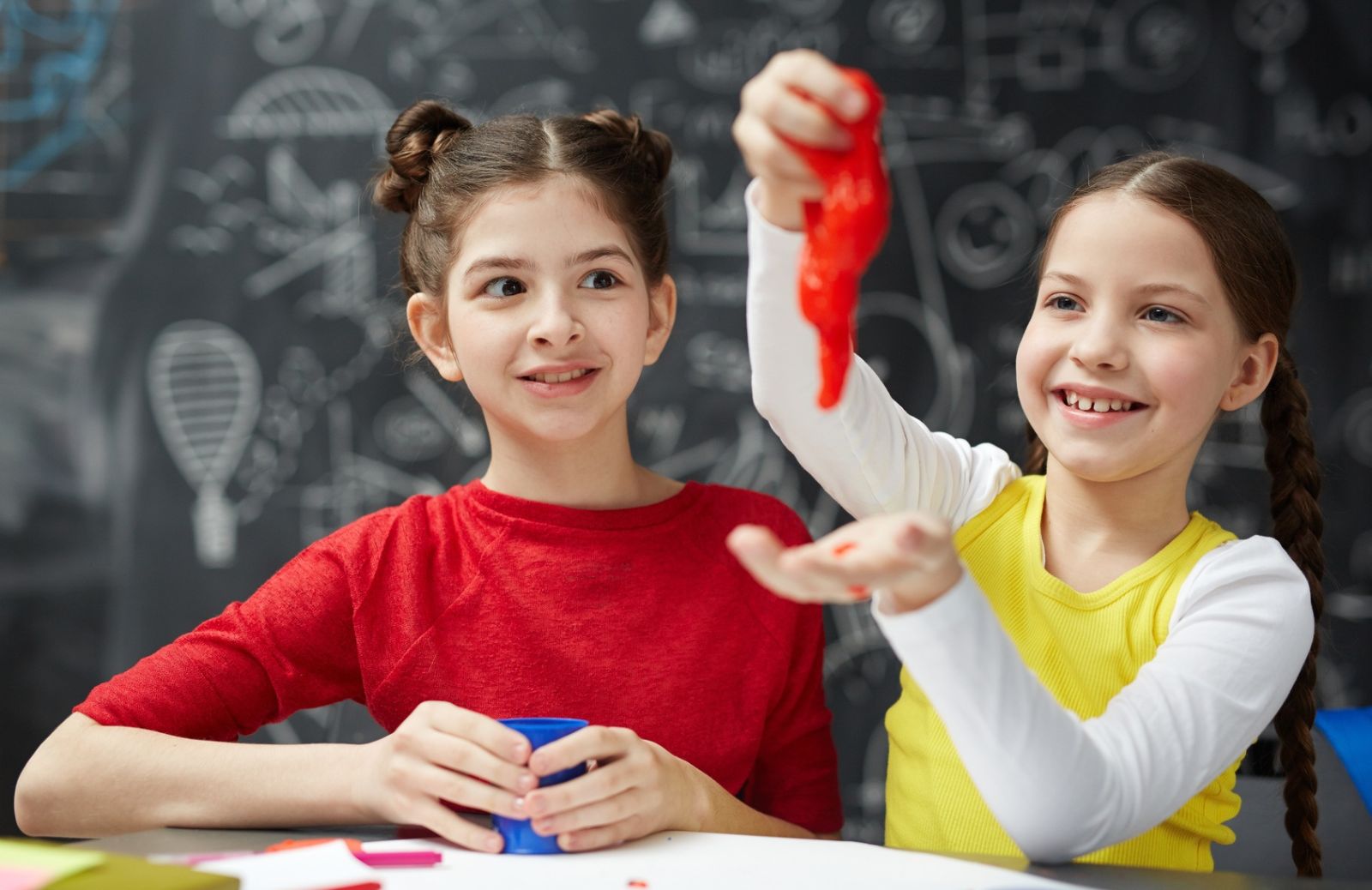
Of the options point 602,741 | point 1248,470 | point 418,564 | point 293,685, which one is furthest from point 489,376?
point 1248,470

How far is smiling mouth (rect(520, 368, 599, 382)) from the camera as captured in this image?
1.38m

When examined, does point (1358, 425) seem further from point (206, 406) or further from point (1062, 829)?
point (206, 406)

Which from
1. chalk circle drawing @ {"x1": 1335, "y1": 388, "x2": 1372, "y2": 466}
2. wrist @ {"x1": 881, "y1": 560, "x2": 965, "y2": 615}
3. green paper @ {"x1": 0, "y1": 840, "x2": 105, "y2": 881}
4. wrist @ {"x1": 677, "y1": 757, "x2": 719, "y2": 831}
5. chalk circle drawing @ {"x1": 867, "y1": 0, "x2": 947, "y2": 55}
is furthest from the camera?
chalk circle drawing @ {"x1": 867, "y1": 0, "x2": 947, "y2": 55}

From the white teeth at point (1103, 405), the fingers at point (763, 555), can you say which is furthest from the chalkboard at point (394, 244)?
the fingers at point (763, 555)

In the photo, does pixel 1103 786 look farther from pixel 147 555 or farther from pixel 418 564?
pixel 147 555

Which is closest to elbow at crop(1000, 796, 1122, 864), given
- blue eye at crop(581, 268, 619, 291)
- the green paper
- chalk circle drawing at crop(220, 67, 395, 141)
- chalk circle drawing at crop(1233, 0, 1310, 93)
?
the green paper

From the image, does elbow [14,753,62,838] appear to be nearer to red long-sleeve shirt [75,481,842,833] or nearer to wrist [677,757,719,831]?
red long-sleeve shirt [75,481,842,833]

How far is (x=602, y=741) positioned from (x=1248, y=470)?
1.88 m

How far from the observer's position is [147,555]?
2.65m

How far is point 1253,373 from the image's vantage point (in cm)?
129

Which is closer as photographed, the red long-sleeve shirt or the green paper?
the green paper

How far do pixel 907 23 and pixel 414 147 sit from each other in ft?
4.52

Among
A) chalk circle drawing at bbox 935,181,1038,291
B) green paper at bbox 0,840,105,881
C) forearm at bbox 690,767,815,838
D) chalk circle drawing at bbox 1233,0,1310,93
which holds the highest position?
chalk circle drawing at bbox 1233,0,1310,93

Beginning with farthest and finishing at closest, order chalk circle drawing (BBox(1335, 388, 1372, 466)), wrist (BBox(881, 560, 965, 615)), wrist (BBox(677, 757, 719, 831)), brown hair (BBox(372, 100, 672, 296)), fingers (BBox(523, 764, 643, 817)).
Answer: chalk circle drawing (BBox(1335, 388, 1372, 466)) < brown hair (BBox(372, 100, 672, 296)) < wrist (BBox(677, 757, 719, 831)) < fingers (BBox(523, 764, 643, 817)) < wrist (BBox(881, 560, 965, 615))
